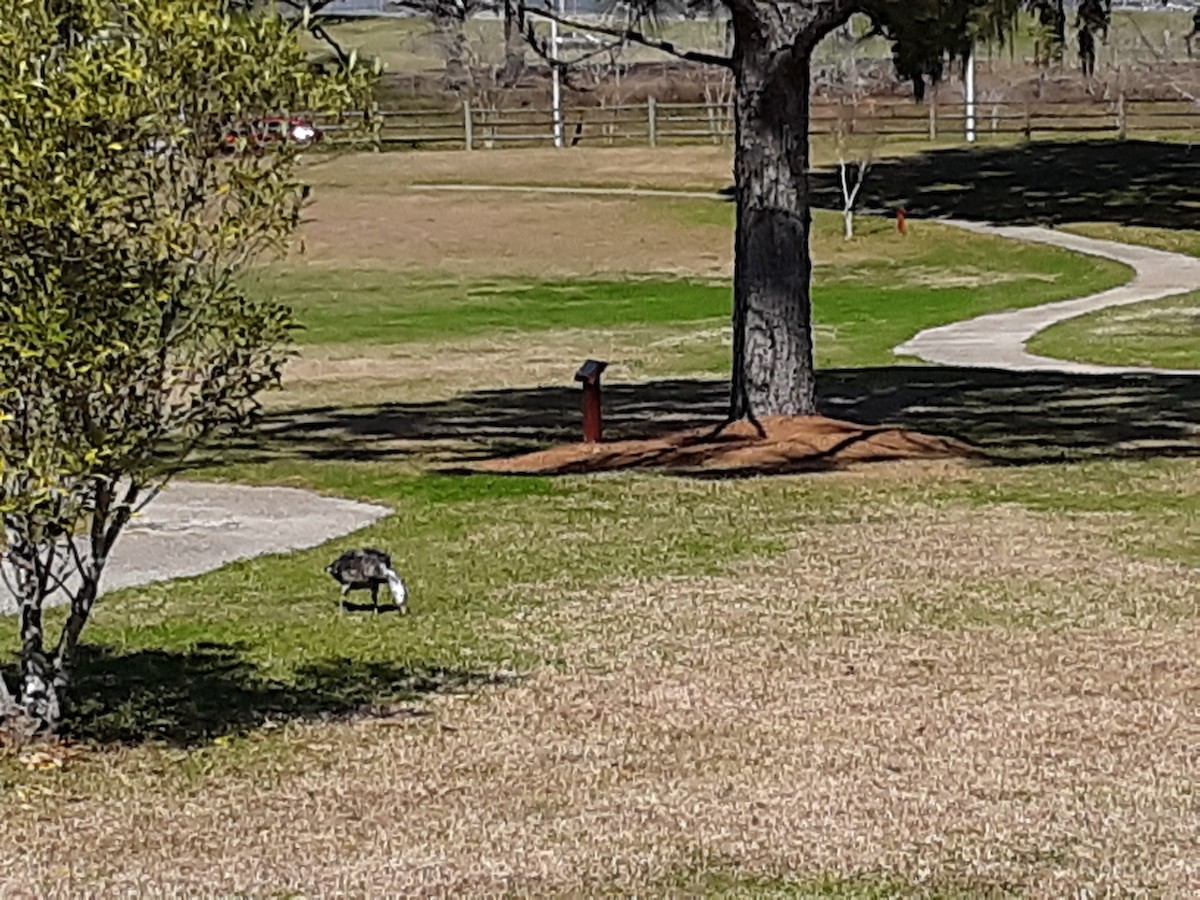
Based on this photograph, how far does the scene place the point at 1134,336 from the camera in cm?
2873

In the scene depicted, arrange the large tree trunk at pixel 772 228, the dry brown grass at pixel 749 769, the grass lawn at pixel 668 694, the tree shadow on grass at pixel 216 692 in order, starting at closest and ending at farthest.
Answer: the dry brown grass at pixel 749 769, the grass lawn at pixel 668 694, the tree shadow on grass at pixel 216 692, the large tree trunk at pixel 772 228

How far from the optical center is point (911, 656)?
1009 cm

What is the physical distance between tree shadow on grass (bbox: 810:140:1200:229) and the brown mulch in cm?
2901

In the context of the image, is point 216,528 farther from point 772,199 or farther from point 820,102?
point 820,102

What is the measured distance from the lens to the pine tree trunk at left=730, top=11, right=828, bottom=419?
1792 cm

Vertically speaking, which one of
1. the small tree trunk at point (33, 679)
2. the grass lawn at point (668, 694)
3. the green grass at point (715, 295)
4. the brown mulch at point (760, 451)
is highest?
the small tree trunk at point (33, 679)

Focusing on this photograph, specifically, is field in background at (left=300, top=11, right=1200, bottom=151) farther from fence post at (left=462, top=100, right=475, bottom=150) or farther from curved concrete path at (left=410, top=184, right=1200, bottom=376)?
curved concrete path at (left=410, top=184, right=1200, bottom=376)

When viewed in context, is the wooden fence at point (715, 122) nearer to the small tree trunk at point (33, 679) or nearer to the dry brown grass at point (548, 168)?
the dry brown grass at point (548, 168)

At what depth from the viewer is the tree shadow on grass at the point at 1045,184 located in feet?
158

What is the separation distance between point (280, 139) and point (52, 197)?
78cm

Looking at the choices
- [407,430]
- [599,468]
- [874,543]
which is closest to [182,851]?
[874,543]

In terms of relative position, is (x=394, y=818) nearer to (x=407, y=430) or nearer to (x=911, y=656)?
(x=911, y=656)

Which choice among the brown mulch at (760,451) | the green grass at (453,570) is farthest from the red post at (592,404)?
the green grass at (453,570)

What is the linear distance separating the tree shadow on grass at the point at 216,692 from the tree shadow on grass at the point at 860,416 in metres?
7.98
